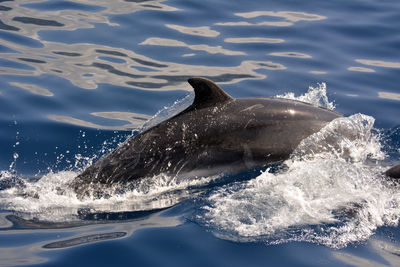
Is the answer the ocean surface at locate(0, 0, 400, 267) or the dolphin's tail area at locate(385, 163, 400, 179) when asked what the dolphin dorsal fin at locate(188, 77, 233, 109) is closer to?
the ocean surface at locate(0, 0, 400, 267)

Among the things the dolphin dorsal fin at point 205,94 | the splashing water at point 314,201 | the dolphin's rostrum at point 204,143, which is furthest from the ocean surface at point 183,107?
the dolphin dorsal fin at point 205,94

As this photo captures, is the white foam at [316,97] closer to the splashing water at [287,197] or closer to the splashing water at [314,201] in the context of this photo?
the splashing water at [287,197]

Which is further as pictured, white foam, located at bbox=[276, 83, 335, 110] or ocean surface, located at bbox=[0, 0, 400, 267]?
white foam, located at bbox=[276, 83, 335, 110]

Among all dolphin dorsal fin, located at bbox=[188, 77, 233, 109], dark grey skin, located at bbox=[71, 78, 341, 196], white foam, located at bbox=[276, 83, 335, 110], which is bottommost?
dark grey skin, located at bbox=[71, 78, 341, 196]

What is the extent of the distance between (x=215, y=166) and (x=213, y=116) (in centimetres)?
63

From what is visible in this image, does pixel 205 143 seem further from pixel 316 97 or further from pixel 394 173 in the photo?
pixel 316 97

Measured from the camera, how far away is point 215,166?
7773mm

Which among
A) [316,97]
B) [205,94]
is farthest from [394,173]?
[316,97]

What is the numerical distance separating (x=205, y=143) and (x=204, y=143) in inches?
0.5

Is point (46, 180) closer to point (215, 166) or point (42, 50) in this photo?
point (215, 166)

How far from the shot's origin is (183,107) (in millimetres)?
8227

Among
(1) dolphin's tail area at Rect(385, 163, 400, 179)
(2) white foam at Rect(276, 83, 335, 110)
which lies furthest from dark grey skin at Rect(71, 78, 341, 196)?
(2) white foam at Rect(276, 83, 335, 110)

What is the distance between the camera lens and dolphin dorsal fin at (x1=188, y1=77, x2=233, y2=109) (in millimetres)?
7602

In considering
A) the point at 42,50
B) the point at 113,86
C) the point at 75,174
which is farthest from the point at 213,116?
the point at 42,50
